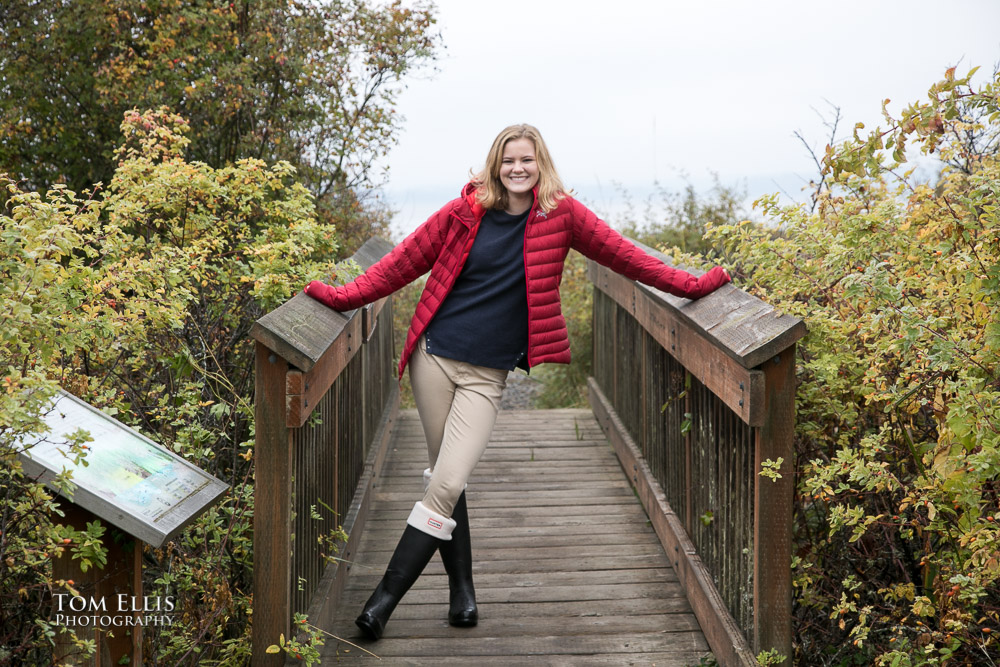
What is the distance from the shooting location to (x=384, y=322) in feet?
21.7

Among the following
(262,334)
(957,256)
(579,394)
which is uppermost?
(957,256)

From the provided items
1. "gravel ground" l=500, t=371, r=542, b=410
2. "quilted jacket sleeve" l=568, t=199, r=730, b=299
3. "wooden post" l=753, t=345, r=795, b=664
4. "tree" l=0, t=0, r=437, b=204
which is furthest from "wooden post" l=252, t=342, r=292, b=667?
"gravel ground" l=500, t=371, r=542, b=410

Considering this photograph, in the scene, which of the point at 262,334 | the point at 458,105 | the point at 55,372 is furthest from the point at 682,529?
the point at 458,105

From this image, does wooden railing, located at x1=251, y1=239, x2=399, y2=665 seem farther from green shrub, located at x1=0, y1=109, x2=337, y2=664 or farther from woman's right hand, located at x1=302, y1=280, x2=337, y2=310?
green shrub, located at x1=0, y1=109, x2=337, y2=664

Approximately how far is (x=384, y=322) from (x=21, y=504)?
415 centimetres

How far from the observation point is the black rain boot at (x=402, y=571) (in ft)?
10.9

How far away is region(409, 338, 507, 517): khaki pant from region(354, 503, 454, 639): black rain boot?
0.05 m

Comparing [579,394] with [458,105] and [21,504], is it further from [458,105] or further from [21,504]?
[458,105]

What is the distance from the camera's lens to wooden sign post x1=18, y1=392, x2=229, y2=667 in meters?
2.03

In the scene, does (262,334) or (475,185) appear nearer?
(262,334)

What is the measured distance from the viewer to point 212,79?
23.9ft

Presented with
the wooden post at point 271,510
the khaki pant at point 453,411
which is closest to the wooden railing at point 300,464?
the wooden post at point 271,510

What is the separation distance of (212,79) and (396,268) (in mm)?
4676

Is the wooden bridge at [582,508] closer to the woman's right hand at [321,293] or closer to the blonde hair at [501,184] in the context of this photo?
the woman's right hand at [321,293]
